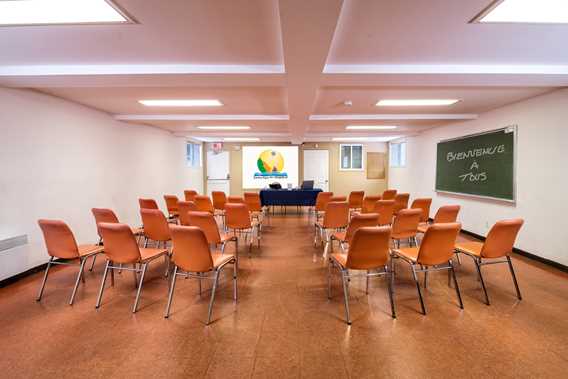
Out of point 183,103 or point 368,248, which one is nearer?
point 368,248

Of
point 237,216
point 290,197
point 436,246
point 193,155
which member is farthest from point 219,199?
point 436,246

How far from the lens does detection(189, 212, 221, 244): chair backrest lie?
3586mm

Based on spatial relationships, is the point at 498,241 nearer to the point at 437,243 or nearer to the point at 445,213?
the point at 437,243

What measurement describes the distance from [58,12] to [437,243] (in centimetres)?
412

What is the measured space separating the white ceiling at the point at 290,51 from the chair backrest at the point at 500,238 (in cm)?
186

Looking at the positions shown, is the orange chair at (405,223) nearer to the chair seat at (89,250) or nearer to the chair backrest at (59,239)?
the chair seat at (89,250)

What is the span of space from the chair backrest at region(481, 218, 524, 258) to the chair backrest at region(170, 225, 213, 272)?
120 inches

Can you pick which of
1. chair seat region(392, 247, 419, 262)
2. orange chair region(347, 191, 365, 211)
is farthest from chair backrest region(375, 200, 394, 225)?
orange chair region(347, 191, 365, 211)

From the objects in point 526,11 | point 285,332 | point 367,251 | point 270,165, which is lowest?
point 285,332

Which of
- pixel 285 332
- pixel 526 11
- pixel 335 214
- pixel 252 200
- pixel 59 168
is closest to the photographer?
pixel 526 11

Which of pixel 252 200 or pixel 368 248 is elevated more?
Answer: pixel 252 200

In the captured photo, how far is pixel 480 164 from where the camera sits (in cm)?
593

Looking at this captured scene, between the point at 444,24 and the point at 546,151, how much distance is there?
12.2 feet

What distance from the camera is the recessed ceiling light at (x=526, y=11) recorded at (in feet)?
6.82
